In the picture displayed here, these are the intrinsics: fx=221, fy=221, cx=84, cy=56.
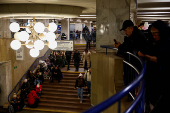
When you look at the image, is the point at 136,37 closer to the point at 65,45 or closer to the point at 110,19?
the point at 110,19

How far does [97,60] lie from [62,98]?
819 centimetres

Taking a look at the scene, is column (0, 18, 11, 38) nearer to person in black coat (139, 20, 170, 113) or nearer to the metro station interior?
the metro station interior

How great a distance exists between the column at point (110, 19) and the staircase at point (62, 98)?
639 cm

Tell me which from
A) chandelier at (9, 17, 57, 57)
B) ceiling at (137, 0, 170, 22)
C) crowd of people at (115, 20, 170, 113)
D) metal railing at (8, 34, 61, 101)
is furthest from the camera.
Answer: metal railing at (8, 34, 61, 101)

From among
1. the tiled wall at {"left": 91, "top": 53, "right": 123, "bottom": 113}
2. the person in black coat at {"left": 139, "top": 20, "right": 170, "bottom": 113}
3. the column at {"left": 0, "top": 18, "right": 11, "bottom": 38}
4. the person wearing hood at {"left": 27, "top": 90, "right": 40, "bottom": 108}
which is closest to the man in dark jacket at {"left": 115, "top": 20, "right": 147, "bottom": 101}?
the person in black coat at {"left": 139, "top": 20, "right": 170, "bottom": 113}

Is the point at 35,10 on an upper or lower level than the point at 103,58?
upper

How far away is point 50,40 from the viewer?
7.36 m

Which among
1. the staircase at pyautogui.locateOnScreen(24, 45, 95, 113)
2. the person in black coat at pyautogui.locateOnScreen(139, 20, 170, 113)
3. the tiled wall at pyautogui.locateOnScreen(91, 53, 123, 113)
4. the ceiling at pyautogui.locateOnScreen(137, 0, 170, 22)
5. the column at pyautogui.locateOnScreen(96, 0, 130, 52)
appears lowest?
the staircase at pyautogui.locateOnScreen(24, 45, 95, 113)

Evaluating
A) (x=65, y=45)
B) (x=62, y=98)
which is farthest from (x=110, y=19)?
(x=62, y=98)

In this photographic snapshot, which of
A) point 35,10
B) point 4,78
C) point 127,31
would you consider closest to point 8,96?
point 4,78

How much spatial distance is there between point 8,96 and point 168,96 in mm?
16138

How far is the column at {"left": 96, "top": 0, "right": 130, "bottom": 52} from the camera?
862 centimetres

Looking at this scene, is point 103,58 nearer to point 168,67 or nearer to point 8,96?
point 168,67

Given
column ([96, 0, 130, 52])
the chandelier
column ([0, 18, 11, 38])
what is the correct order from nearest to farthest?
the chandelier → column ([96, 0, 130, 52]) → column ([0, 18, 11, 38])
